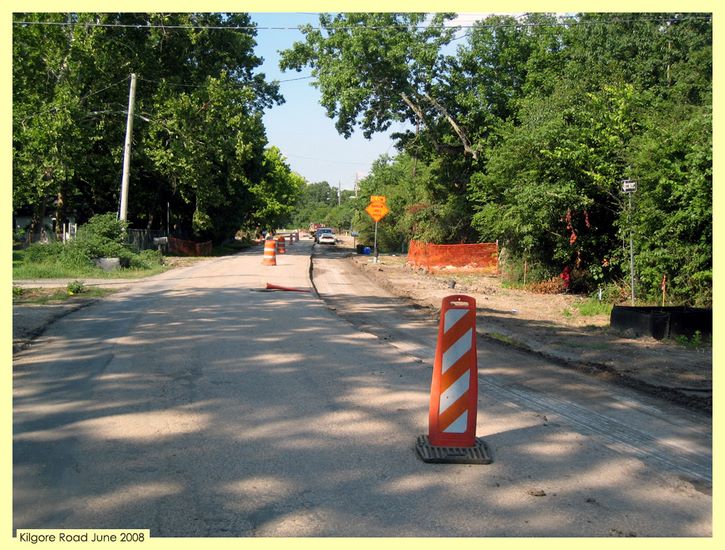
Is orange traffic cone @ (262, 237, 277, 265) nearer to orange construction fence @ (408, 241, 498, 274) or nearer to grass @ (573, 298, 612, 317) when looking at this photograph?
orange construction fence @ (408, 241, 498, 274)

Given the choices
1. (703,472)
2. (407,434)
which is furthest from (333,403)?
(703,472)

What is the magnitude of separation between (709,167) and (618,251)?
473 cm

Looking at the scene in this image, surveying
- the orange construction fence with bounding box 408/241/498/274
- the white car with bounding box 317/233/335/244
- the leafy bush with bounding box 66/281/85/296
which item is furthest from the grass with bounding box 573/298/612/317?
the white car with bounding box 317/233/335/244

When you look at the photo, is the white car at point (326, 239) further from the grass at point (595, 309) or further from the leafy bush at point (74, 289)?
the grass at point (595, 309)

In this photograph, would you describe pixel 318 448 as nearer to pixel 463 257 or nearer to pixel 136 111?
pixel 463 257

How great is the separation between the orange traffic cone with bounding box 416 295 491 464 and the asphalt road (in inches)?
11.2

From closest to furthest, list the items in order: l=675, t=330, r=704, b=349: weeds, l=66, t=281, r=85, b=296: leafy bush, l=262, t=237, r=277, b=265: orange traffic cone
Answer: l=675, t=330, r=704, b=349: weeds < l=66, t=281, r=85, b=296: leafy bush < l=262, t=237, r=277, b=265: orange traffic cone

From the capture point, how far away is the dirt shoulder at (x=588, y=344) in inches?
318

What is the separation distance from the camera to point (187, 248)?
43.1 metres

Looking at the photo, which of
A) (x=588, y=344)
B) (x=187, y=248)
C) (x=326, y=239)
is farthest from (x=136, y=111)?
(x=326, y=239)

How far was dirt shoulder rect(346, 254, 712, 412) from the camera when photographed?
26.5 ft

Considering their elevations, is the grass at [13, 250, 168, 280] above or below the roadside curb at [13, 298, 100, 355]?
above

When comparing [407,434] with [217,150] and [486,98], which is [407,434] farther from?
[217,150]

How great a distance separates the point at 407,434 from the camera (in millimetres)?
5762
